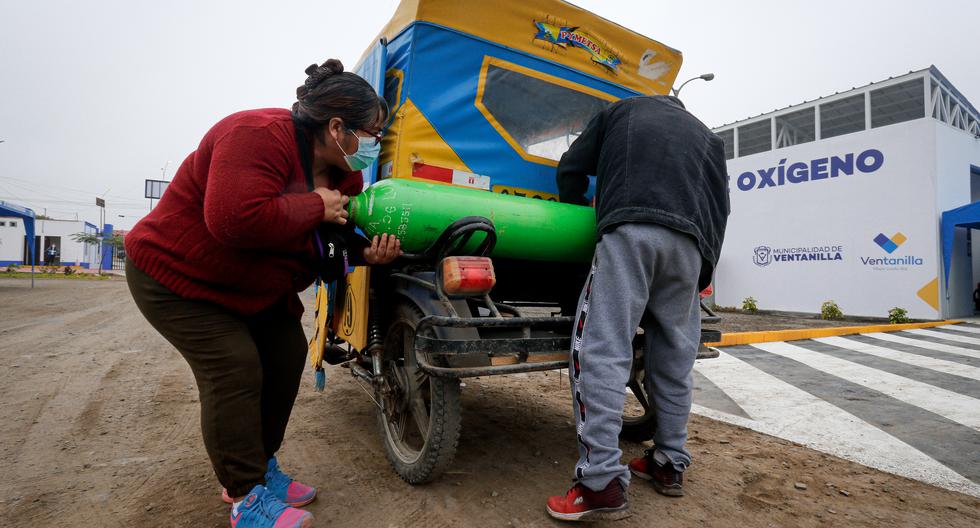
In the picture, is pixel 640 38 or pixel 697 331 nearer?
pixel 697 331

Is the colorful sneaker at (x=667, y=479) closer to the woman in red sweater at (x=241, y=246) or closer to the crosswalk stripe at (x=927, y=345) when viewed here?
the woman in red sweater at (x=241, y=246)

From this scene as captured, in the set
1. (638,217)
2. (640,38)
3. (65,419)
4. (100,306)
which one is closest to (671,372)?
(638,217)

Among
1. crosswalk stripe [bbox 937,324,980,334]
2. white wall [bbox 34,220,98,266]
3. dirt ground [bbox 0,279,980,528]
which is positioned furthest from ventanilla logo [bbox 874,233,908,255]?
white wall [bbox 34,220,98,266]

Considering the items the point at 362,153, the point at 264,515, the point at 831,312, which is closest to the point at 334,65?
the point at 362,153

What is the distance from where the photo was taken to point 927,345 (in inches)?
277

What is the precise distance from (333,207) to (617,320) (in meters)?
1.14

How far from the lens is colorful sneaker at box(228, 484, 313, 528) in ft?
5.43

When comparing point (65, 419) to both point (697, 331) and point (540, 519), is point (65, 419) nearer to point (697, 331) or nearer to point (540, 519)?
point (540, 519)

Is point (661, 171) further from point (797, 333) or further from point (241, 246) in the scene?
point (797, 333)

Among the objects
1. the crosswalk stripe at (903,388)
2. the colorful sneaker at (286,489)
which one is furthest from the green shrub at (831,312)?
the colorful sneaker at (286,489)

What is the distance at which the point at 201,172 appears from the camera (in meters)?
1.68

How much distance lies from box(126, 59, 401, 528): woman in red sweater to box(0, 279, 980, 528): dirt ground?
49 cm

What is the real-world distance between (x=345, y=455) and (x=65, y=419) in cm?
193

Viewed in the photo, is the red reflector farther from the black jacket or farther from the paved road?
the paved road
